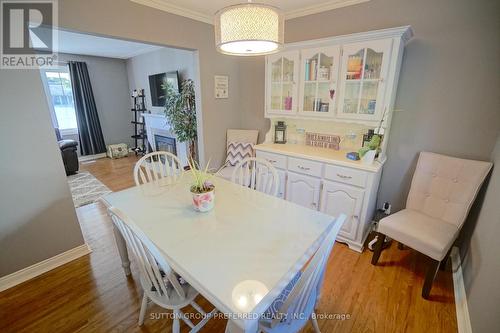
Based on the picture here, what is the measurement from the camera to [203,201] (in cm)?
139

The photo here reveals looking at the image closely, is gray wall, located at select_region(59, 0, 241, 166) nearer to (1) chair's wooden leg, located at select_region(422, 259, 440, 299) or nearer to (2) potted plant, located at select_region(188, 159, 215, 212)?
(2) potted plant, located at select_region(188, 159, 215, 212)

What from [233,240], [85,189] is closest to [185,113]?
[85,189]

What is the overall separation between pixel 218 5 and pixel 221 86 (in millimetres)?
926

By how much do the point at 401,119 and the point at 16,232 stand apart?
11.5 ft

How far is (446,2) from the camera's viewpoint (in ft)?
5.80

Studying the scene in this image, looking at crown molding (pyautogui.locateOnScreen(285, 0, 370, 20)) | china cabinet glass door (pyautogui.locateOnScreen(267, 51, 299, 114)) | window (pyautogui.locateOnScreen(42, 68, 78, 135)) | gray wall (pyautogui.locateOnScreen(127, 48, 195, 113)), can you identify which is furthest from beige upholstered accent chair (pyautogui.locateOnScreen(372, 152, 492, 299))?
window (pyautogui.locateOnScreen(42, 68, 78, 135))

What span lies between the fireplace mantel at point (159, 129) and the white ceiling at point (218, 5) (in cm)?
241

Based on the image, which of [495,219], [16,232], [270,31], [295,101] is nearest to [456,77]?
[495,219]

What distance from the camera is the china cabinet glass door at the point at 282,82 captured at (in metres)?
2.42

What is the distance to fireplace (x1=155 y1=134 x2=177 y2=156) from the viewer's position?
4727 millimetres

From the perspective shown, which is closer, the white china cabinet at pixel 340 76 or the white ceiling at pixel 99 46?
the white china cabinet at pixel 340 76

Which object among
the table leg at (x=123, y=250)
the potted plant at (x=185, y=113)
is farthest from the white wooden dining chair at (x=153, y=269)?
the potted plant at (x=185, y=113)

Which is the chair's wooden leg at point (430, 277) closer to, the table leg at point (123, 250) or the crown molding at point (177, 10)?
the table leg at point (123, 250)

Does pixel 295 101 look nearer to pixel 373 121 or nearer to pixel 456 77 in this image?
pixel 373 121
